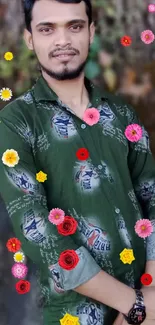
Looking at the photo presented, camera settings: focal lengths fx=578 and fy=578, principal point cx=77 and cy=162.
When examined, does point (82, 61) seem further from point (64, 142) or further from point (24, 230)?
point (24, 230)

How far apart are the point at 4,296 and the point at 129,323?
1.98 ft

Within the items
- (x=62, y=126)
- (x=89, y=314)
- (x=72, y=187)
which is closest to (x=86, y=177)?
(x=72, y=187)

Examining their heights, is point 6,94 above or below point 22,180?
above

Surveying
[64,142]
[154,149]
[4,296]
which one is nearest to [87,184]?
[64,142]

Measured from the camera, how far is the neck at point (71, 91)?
5.25 ft

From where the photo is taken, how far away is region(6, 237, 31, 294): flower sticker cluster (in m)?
1.70

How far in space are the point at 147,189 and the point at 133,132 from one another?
17 centimetres

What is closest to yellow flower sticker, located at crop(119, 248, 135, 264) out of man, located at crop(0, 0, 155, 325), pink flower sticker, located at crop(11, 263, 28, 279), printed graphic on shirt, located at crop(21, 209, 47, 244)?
man, located at crop(0, 0, 155, 325)

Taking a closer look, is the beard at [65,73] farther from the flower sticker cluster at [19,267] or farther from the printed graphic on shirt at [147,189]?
the flower sticker cluster at [19,267]

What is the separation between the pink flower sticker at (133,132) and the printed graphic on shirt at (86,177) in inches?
6.6

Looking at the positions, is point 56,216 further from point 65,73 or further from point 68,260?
point 65,73

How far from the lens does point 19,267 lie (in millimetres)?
1877

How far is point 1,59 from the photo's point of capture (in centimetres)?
190

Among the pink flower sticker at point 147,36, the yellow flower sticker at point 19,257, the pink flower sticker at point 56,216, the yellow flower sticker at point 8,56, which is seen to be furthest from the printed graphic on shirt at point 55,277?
the pink flower sticker at point 147,36
